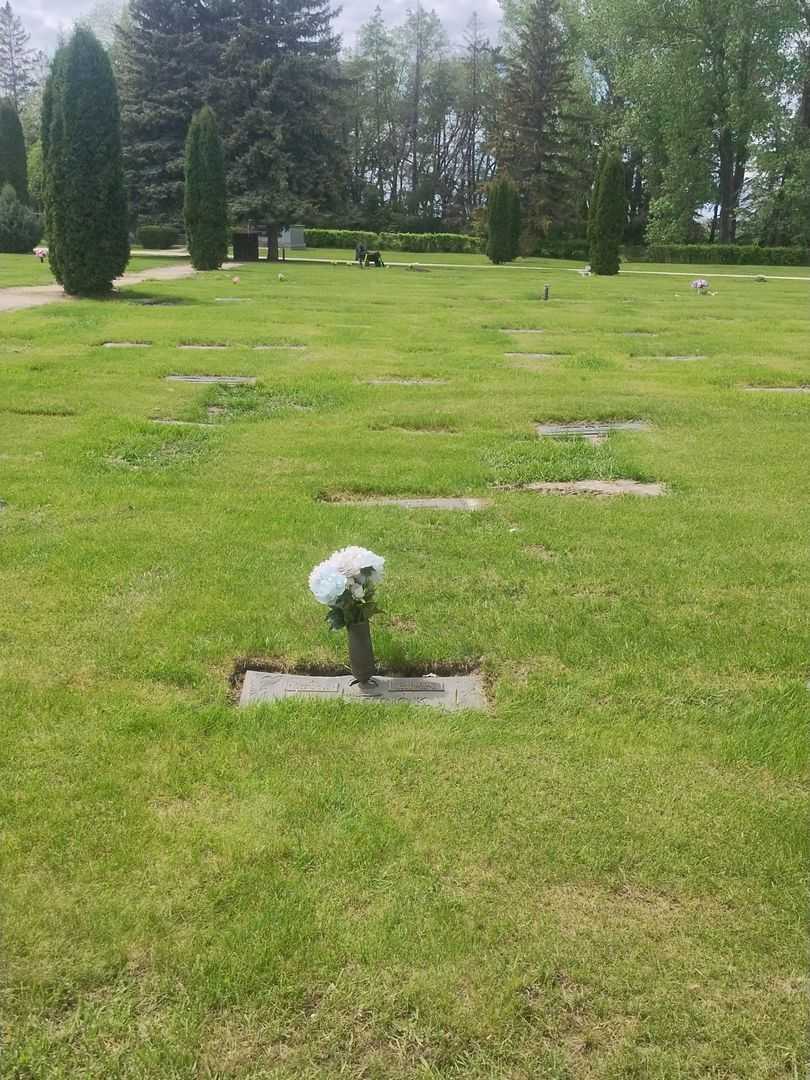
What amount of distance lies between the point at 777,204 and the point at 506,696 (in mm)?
41927

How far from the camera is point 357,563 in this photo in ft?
10.1

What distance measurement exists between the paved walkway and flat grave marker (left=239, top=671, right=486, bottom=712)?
12512 millimetres

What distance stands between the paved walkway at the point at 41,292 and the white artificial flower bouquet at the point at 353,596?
12.5 m

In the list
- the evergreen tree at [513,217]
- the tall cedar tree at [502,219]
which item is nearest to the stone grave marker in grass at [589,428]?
the tall cedar tree at [502,219]

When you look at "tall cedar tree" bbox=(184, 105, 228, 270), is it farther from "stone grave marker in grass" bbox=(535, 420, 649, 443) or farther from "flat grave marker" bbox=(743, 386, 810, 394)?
"stone grave marker in grass" bbox=(535, 420, 649, 443)

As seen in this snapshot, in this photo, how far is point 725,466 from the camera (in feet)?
19.3

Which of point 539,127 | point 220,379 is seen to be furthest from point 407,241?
point 220,379

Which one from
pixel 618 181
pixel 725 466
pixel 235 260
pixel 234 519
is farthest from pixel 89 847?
pixel 235 260

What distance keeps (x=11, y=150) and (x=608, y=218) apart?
71.6 feet

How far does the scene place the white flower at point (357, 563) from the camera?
10.1 feet

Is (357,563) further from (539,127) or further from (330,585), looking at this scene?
(539,127)

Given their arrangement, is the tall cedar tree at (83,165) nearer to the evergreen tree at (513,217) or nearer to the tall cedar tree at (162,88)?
the evergreen tree at (513,217)

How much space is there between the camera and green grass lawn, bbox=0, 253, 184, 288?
18484 millimetres

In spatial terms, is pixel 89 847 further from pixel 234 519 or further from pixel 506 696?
pixel 234 519
